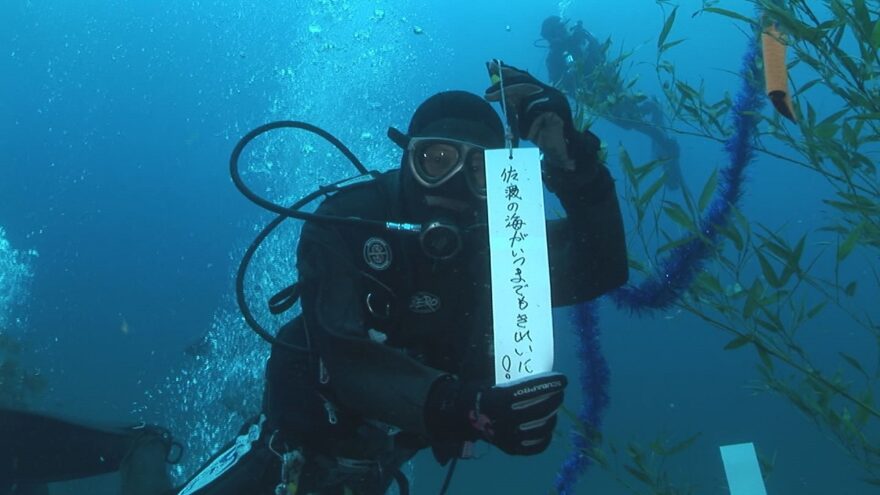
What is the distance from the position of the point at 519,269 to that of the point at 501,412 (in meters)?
0.44

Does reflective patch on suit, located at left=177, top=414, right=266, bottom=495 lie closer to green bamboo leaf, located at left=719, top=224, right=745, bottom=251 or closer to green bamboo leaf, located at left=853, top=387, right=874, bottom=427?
green bamboo leaf, located at left=719, top=224, right=745, bottom=251

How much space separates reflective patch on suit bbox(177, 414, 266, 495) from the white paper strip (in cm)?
231

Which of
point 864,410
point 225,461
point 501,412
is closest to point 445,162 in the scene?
point 501,412

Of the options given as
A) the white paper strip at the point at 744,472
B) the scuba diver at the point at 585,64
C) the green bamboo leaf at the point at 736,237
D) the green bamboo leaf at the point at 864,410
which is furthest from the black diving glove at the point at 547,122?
the scuba diver at the point at 585,64

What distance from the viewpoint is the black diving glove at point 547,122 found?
2396 mm

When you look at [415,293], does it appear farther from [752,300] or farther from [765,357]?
[765,357]

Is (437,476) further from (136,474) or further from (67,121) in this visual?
(67,121)

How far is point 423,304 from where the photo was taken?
109 inches

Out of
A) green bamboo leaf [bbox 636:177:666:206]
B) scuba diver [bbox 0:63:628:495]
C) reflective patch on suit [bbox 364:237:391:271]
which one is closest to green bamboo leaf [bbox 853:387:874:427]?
scuba diver [bbox 0:63:628:495]

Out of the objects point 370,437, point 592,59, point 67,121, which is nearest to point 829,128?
point 370,437

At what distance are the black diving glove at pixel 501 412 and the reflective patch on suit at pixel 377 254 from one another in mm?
684

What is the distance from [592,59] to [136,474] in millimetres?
8887

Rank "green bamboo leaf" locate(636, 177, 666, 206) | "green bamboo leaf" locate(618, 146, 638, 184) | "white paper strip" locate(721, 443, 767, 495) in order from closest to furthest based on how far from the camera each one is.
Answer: "white paper strip" locate(721, 443, 767, 495) < "green bamboo leaf" locate(636, 177, 666, 206) < "green bamboo leaf" locate(618, 146, 638, 184)

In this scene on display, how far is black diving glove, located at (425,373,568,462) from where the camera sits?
1.84m
